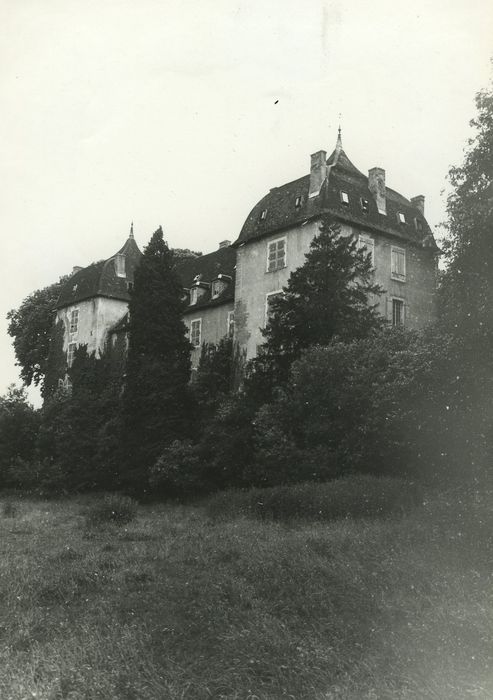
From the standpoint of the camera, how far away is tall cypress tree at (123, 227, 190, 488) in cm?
3350

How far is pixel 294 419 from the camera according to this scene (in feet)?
84.3

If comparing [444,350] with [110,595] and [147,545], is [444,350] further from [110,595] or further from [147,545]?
[110,595]

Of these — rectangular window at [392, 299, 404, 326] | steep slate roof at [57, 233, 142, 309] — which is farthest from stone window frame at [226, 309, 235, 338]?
steep slate roof at [57, 233, 142, 309]

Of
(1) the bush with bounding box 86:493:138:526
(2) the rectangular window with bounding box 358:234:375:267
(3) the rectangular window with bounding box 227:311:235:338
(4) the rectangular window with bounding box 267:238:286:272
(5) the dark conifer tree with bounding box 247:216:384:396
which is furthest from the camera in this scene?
(3) the rectangular window with bounding box 227:311:235:338

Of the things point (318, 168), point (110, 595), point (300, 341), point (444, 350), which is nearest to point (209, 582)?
point (110, 595)

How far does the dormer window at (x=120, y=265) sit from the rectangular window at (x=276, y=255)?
19.2 metres

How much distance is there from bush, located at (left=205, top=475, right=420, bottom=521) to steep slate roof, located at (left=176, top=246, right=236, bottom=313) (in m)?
22.0

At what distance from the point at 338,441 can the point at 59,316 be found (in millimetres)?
36672

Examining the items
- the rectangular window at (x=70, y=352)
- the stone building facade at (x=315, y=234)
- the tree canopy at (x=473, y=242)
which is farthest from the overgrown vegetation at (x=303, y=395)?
the rectangular window at (x=70, y=352)

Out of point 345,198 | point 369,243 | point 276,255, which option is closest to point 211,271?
point 276,255

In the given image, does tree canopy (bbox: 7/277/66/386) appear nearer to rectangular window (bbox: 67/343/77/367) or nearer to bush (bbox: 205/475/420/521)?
rectangular window (bbox: 67/343/77/367)

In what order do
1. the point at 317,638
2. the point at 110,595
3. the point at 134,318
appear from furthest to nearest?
the point at 134,318, the point at 110,595, the point at 317,638

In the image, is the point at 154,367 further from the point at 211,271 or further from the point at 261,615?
the point at 261,615

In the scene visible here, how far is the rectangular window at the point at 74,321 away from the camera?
176ft
